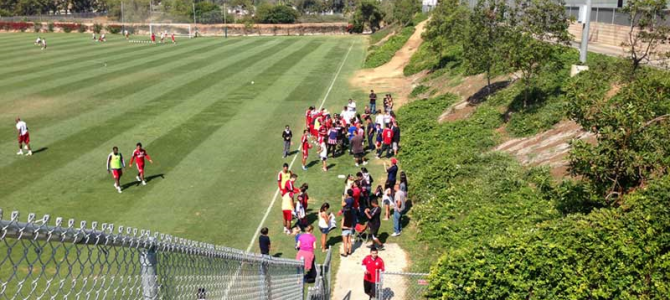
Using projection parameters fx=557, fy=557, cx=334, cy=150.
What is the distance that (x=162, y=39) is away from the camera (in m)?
68.1

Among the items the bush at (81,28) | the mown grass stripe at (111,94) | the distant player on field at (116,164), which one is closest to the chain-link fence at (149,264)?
the distant player on field at (116,164)

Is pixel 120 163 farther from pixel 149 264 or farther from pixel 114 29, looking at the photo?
pixel 114 29

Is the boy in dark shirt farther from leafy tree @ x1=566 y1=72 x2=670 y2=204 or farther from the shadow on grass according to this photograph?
the shadow on grass

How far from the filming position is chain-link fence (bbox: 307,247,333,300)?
8.67 metres

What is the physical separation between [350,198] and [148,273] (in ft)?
36.0

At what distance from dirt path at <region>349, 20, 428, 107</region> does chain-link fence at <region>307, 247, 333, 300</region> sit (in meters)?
21.9

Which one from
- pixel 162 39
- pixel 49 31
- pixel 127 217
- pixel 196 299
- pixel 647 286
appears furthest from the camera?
pixel 49 31

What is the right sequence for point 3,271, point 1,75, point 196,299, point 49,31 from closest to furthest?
point 196,299
point 3,271
point 1,75
point 49,31

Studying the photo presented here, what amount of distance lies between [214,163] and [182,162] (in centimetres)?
116

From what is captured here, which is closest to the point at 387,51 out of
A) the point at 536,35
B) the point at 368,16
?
the point at 536,35

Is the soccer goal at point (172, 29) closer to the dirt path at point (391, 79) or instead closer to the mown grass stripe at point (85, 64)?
the mown grass stripe at point (85, 64)

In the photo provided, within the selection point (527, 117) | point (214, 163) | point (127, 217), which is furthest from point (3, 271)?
point (527, 117)

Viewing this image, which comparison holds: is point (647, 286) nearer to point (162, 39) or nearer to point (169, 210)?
point (169, 210)

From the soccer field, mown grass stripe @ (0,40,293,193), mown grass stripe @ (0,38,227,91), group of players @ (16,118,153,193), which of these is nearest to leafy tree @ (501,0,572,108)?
the soccer field
